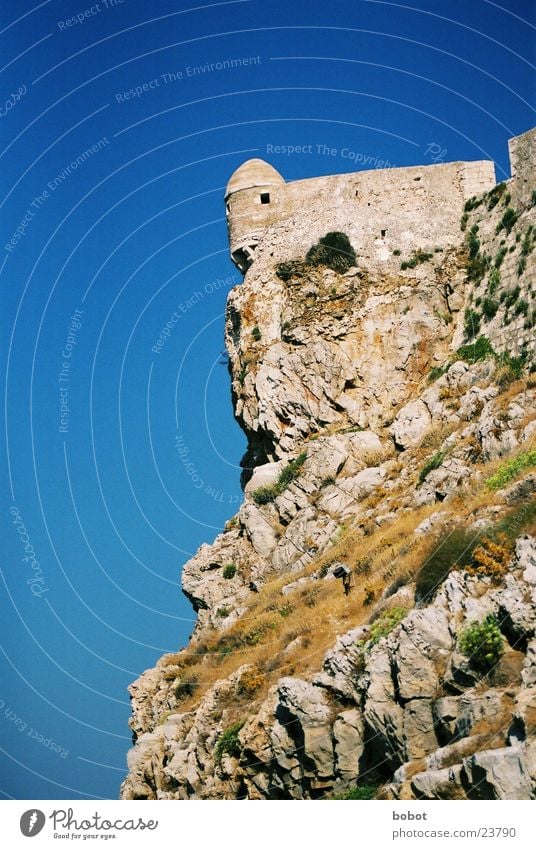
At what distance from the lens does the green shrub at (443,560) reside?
2473 centimetres

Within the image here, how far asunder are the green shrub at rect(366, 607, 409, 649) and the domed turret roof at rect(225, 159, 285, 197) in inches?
824

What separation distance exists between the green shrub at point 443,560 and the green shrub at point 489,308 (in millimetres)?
13870

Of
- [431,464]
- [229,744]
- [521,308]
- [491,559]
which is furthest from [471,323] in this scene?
[491,559]

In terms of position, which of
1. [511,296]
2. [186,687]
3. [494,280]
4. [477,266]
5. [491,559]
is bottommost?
[491,559]

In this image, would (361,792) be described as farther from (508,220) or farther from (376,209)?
(376,209)

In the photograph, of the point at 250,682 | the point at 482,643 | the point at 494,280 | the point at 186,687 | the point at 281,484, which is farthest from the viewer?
the point at 494,280

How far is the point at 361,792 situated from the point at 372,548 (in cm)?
893

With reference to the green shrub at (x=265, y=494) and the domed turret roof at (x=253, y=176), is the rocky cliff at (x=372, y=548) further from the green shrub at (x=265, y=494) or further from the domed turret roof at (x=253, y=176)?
the domed turret roof at (x=253, y=176)

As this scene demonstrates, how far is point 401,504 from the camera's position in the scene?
3378 centimetres

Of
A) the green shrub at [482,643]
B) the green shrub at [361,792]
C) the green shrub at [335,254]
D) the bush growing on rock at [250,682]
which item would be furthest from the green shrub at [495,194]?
the green shrub at [361,792]

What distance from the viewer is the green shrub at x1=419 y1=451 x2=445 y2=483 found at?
1326 inches

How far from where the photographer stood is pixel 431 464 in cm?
3400

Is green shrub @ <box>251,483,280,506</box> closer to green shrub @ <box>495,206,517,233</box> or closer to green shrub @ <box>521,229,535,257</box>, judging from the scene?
green shrub @ <box>521,229,535,257</box>

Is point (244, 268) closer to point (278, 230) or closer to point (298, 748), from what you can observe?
point (278, 230)
